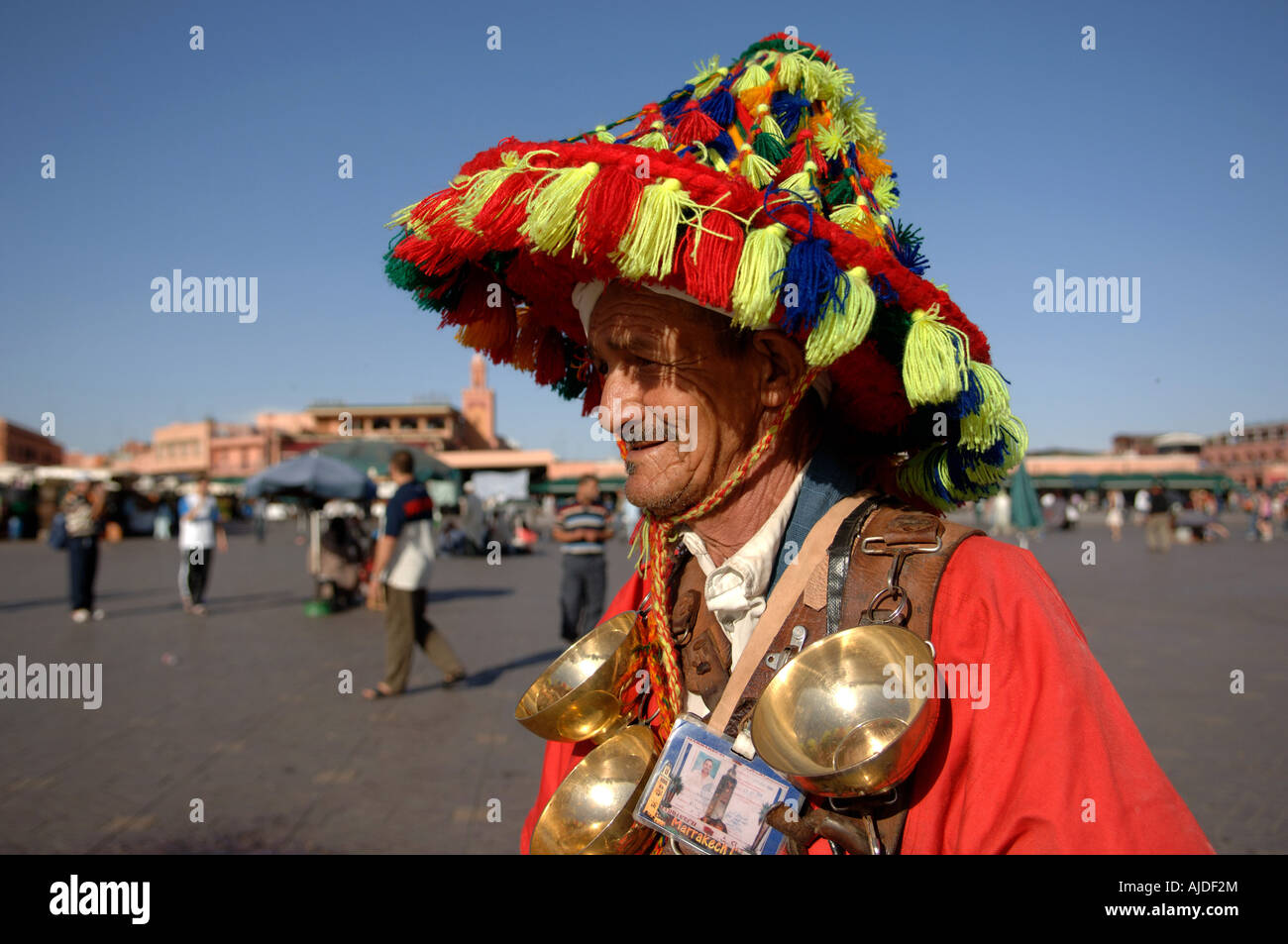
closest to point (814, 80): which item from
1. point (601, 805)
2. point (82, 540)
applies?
point (601, 805)

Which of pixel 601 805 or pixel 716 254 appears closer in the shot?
pixel 716 254

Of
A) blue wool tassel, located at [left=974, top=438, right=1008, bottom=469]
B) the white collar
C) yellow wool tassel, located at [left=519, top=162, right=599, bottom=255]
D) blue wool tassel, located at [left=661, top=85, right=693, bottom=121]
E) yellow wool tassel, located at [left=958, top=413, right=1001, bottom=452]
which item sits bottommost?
the white collar

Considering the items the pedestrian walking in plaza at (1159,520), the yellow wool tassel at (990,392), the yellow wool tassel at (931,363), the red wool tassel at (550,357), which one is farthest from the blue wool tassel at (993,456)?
the pedestrian walking in plaza at (1159,520)

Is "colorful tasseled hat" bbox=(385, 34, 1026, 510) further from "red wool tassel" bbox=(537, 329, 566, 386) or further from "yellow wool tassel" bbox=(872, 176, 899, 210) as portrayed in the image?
"red wool tassel" bbox=(537, 329, 566, 386)

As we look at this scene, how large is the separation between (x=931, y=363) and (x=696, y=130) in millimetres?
646

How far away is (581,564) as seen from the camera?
769cm

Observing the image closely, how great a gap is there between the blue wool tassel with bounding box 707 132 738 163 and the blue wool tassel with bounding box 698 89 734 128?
0.07m

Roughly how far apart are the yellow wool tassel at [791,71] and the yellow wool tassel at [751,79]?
0.03 meters

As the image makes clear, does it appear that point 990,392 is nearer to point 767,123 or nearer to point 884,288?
point 884,288

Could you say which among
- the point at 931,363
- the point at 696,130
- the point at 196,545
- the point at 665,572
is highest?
the point at 696,130

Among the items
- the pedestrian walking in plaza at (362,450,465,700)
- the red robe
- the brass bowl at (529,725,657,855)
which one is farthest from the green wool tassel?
the pedestrian walking in plaza at (362,450,465,700)

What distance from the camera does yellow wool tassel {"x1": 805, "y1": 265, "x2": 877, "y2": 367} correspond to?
1.31 m
